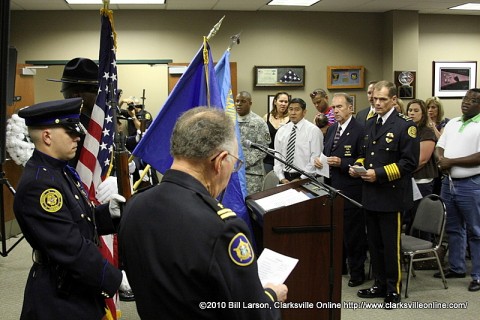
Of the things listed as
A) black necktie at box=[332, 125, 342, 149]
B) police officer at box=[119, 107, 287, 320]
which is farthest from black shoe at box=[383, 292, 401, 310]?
police officer at box=[119, 107, 287, 320]

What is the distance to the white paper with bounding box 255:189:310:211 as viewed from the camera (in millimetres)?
2842

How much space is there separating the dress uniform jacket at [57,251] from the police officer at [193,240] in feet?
1.58

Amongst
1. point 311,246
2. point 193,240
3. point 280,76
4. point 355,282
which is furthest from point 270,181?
point 280,76

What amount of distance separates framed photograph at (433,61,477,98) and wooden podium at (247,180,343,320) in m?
7.06

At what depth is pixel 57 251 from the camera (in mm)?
1726

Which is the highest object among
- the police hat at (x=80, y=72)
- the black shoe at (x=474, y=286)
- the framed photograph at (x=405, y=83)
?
the framed photograph at (x=405, y=83)

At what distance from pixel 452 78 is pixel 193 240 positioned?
9082mm

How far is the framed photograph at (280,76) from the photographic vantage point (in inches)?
331

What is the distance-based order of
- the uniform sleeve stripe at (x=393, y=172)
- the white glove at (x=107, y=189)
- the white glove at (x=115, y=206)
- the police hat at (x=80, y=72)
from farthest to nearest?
the uniform sleeve stripe at (x=393, y=172) → the police hat at (x=80, y=72) → the white glove at (x=107, y=189) → the white glove at (x=115, y=206)

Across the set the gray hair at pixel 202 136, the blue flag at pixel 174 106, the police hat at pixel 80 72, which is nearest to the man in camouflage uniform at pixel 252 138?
the blue flag at pixel 174 106

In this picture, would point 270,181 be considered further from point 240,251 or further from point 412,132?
point 240,251

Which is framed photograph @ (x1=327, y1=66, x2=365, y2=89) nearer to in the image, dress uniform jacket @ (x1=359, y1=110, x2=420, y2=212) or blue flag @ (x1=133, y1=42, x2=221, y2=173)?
dress uniform jacket @ (x1=359, y1=110, x2=420, y2=212)

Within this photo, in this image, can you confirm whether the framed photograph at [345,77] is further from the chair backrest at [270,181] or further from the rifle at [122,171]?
the rifle at [122,171]

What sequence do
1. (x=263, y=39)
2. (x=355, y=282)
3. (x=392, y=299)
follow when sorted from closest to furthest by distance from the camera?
(x=392, y=299)
(x=355, y=282)
(x=263, y=39)
